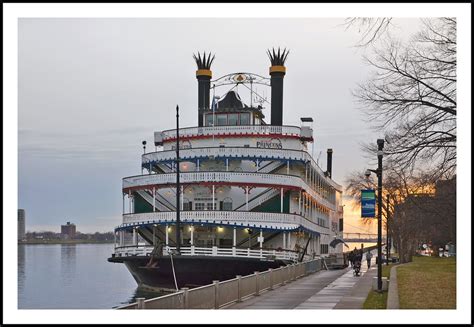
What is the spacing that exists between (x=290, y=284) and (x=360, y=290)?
17.2ft

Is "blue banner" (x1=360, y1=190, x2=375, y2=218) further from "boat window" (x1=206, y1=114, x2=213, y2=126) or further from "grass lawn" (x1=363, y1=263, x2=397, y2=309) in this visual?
"boat window" (x1=206, y1=114, x2=213, y2=126)

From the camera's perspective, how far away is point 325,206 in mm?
61781

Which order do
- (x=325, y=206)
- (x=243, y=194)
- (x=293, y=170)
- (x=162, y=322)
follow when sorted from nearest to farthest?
(x=162, y=322), (x=243, y=194), (x=293, y=170), (x=325, y=206)

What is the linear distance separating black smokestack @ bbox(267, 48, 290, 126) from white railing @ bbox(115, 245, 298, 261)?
1600 cm

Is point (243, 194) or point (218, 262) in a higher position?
point (243, 194)

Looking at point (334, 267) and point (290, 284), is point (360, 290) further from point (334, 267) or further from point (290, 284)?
point (334, 267)

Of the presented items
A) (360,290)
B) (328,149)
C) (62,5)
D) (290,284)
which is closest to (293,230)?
(290,284)

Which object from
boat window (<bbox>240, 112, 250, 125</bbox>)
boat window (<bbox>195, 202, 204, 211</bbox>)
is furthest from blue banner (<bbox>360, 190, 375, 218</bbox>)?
boat window (<bbox>240, 112, 250, 125</bbox>)

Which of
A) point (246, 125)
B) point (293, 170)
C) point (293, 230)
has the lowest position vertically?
point (293, 230)

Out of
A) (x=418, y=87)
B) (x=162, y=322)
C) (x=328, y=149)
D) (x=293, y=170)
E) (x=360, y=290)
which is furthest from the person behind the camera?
(x=328, y=149)

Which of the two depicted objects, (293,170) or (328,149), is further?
(328,149)

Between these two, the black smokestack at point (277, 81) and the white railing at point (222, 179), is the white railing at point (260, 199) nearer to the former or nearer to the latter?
the white railing at point (222, 179)

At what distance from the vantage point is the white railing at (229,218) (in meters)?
39.8

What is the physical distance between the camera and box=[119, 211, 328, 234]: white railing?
39.8m
